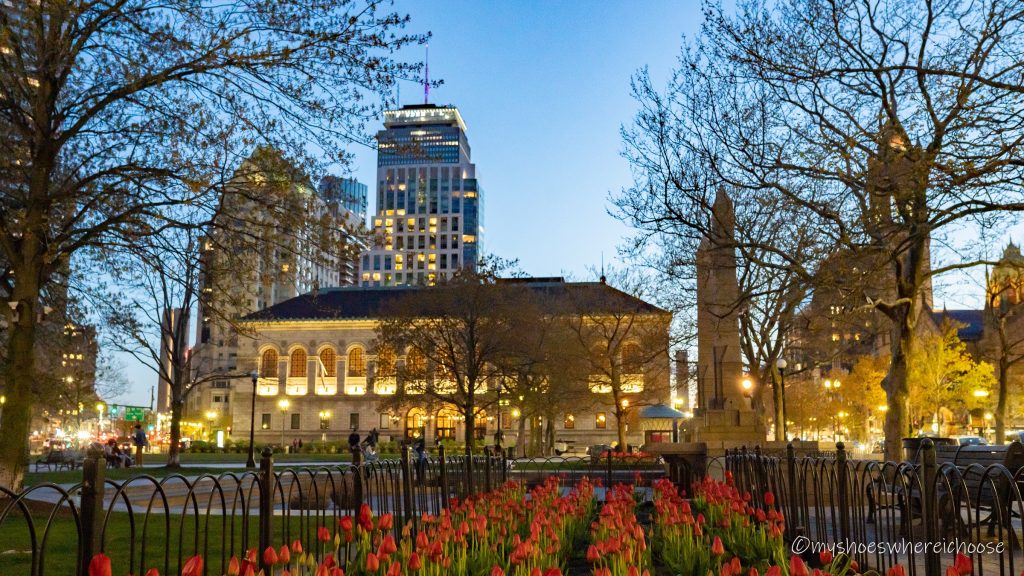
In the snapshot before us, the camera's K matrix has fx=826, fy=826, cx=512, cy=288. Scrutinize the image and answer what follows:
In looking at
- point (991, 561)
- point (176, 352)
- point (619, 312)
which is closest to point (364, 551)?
point (991, 561)

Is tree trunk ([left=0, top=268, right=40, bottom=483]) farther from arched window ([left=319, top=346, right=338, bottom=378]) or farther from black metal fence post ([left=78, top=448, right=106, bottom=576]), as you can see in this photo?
arched window ([left=319, top=346, right=338, bottom=378])

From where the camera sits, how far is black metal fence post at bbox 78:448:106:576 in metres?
4.21

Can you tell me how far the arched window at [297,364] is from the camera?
272ft

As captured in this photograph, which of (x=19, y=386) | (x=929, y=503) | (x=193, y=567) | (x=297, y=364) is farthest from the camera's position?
(x=297, y=364)

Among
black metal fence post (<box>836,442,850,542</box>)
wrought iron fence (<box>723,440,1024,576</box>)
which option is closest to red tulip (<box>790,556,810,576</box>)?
wrought iron fence (<box>723,440,1024,576</box>)

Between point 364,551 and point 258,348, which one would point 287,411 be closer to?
point 258,348

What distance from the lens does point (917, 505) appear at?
35.5 ft

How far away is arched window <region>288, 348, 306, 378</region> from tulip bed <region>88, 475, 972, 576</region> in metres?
75.9

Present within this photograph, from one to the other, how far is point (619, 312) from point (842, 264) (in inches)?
1185

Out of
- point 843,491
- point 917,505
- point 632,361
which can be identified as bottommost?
point 917,505

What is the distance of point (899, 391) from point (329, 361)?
6965cm

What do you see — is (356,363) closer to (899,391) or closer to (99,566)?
(899,391)

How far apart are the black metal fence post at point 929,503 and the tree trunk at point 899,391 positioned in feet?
47.3

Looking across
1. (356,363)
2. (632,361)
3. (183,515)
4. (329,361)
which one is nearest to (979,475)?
(183,515)
